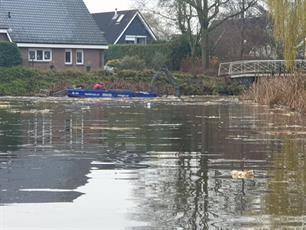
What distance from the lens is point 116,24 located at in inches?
3755

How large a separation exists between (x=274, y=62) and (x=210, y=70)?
976 cm

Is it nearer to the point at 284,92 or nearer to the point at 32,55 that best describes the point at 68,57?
the point at 32,55

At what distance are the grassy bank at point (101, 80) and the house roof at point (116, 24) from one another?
25.0 m

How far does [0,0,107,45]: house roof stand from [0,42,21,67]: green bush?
2.77 m

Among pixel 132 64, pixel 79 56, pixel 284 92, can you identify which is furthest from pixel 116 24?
pixel 284 92

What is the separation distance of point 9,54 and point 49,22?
8641 millimetres

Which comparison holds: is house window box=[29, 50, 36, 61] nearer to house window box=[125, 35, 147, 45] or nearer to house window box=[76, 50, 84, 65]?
house window box=[76, 50, 84, 65]

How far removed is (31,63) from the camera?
233ft

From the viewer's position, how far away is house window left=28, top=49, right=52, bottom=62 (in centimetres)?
7169

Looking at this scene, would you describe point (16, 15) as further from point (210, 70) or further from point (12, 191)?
point (12, 191)

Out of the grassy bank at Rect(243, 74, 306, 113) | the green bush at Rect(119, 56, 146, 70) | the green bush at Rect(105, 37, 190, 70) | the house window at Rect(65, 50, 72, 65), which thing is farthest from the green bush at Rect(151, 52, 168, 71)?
the grassy bank at Rect(243, 74, 306, 113)

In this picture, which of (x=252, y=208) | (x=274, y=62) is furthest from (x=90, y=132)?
(x=274, y=62)

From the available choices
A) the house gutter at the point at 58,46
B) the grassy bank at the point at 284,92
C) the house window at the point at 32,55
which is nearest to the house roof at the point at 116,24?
the house gutter at the point at 58,46

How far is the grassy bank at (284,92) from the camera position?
3628cm
